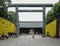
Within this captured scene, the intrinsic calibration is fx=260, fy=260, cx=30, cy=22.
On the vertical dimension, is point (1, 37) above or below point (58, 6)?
below

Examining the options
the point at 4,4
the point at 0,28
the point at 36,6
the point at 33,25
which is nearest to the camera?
the point at 4,4

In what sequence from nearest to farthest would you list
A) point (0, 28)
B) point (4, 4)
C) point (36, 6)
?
point (4, 4), point (0, 28), point (36, 6)

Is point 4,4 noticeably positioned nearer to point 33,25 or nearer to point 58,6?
point 58,6

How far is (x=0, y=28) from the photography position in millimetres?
43375

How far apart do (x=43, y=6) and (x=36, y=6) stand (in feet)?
8.38

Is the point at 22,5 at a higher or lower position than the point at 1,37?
higher

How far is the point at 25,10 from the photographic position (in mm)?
80250

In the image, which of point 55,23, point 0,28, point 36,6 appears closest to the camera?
point 0,28

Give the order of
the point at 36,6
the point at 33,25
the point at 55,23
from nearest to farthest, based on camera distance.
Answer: the point at 55,23 < the point at 36,6 < the point at 33,25

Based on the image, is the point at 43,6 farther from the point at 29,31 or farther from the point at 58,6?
the point at 29,31

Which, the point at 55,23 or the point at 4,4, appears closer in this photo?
the point at 4,4

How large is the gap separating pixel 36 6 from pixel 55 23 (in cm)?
2501

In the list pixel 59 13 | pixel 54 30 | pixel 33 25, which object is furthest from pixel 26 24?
pixel 59 13

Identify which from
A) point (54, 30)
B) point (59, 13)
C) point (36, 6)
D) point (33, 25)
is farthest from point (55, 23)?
point (33, 25)
